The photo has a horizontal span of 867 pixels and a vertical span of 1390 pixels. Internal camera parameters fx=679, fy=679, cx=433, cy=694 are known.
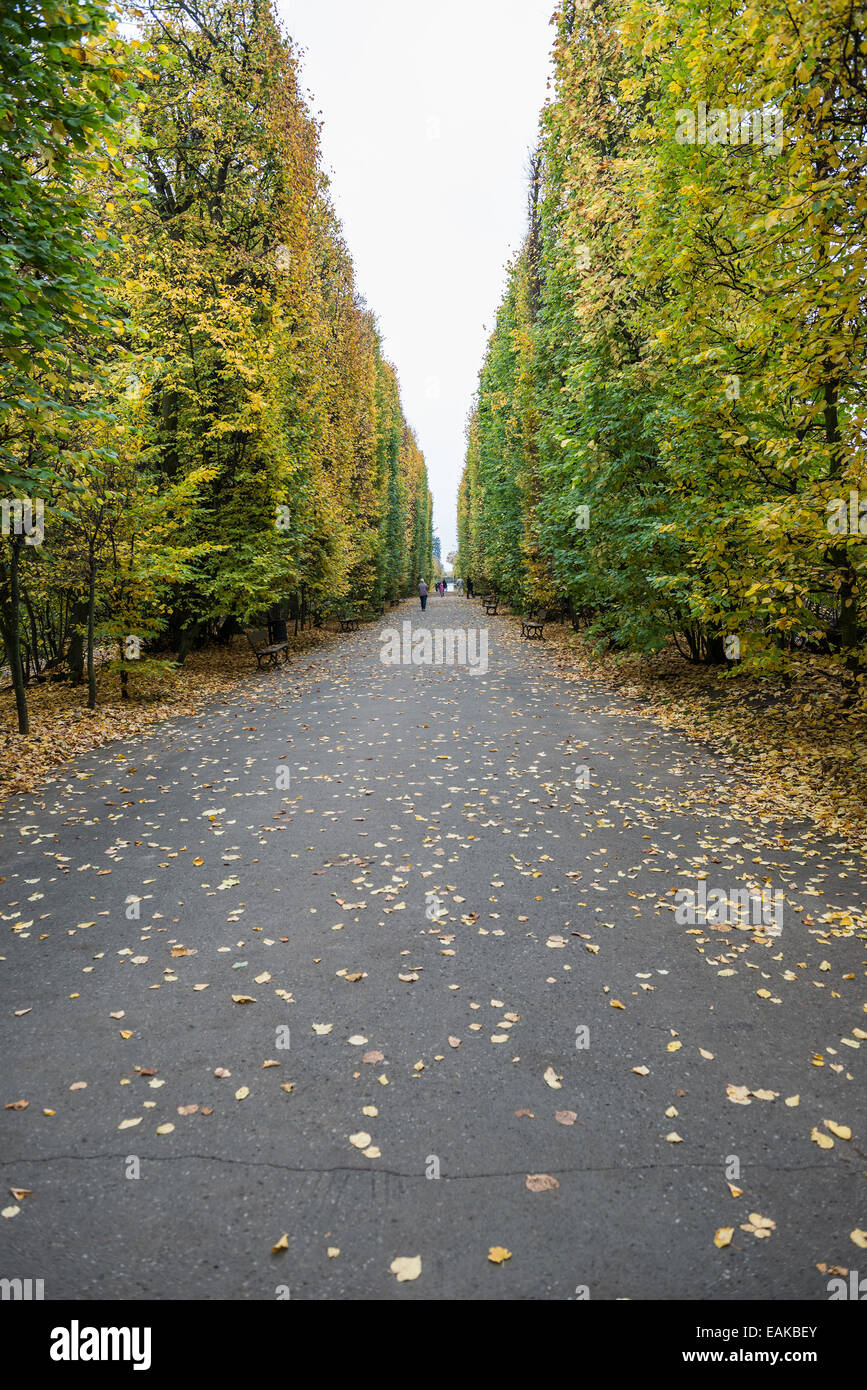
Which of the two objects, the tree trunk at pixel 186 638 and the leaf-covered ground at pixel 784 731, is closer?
the leaf-covered ground at pixel 784 731

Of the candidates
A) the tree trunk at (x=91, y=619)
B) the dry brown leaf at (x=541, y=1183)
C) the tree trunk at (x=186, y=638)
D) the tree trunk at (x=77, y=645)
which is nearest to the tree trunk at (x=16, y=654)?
the tree trunk at (x=91, y=619)

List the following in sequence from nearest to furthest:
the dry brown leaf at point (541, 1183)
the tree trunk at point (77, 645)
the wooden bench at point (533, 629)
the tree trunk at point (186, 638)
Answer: the dry brown leaf at point (541, 1183) < the tree trunk at point (77, 645) < the tree trunk at point (186, 638) < the wooden bench at point (533, 629)

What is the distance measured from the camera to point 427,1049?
4066 mm

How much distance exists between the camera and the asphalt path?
2.86 metres

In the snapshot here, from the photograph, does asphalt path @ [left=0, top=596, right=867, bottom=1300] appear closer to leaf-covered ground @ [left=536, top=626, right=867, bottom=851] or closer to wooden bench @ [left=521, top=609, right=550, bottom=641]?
leaf-covered ground @ [left=536, top=626, right=867, bottom=851]

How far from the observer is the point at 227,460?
17.9m

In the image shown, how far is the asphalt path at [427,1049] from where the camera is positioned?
9.39ft

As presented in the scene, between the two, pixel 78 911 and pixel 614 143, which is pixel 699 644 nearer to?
pixel 614 143

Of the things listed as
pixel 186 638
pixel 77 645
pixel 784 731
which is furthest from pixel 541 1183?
pixel 186 638

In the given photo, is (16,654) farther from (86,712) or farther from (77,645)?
(77,645)

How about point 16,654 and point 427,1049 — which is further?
point 16,654

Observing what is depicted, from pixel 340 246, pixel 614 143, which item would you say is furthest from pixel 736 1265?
pixel 340 246

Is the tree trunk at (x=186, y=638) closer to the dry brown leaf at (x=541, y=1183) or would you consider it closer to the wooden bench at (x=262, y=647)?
the wooden bench at (x=262, y=647)

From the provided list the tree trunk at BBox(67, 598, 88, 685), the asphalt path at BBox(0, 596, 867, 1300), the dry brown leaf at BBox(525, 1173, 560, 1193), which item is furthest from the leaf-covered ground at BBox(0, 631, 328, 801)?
the dry brown leaf at BBox(525, 1173, 560, 1193)
